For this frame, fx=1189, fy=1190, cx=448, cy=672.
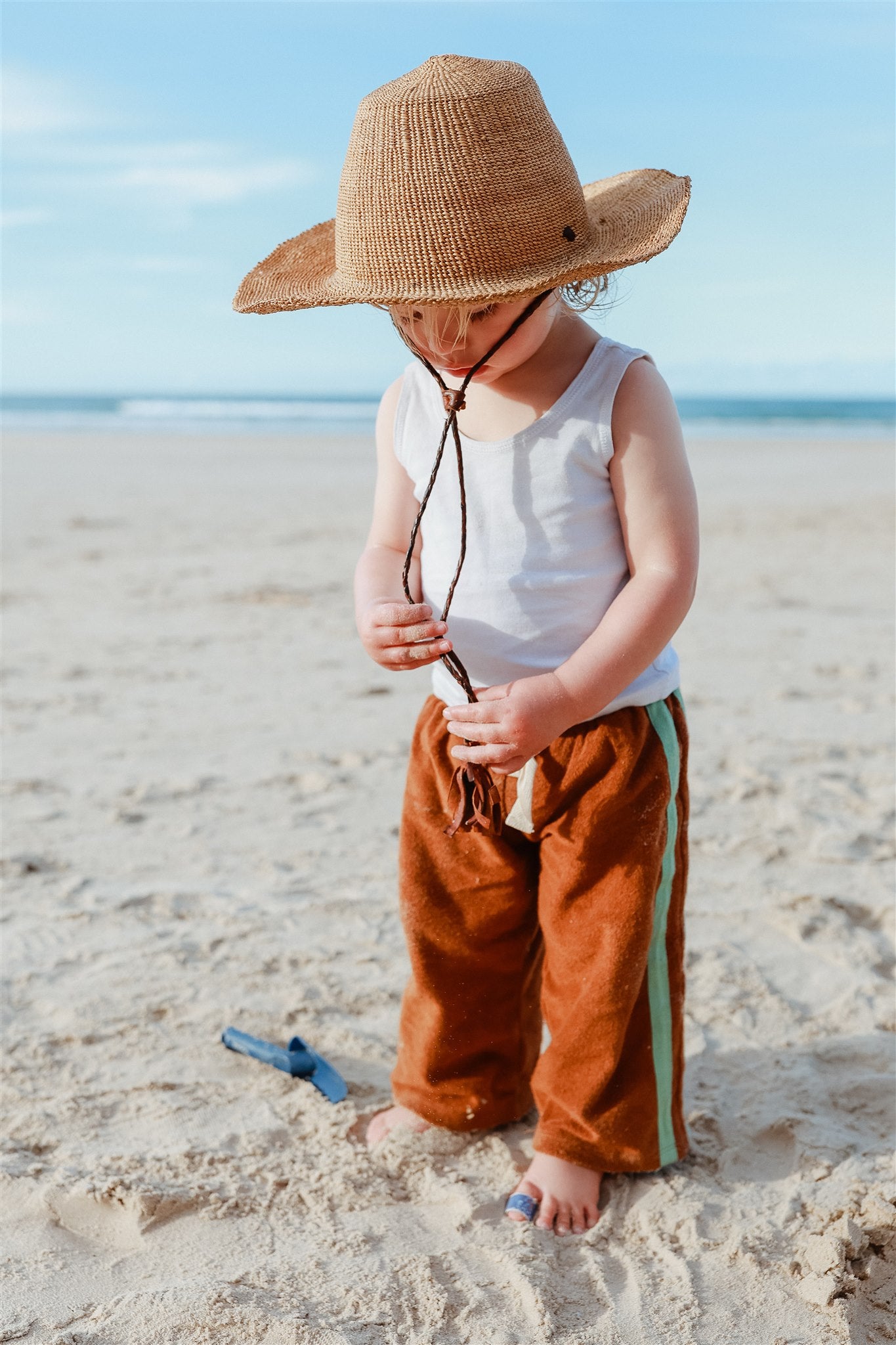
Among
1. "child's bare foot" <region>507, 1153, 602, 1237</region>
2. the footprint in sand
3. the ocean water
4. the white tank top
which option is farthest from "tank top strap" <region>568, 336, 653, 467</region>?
the ocean water

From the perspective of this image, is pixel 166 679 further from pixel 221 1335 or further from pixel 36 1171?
pixel 221 1335

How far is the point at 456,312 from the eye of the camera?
1.51 m

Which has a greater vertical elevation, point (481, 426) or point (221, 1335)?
point (481, 426)

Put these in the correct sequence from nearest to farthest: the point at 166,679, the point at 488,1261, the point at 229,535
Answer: the point at 488,1261 → the point at 166,679 → the point at 229,535

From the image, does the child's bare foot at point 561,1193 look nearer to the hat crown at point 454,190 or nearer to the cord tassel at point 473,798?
the cord tassel at point 473,798

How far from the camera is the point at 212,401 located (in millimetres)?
35500

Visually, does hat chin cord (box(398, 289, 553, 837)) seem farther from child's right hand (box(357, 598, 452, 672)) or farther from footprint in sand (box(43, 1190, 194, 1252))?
footprint in sand (box(43, 1190, 194, 1252))

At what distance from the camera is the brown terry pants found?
169 centimetres

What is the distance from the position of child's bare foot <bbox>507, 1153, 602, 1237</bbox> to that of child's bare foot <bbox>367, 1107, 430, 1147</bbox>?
0.20 meters

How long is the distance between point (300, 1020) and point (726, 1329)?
969 mm

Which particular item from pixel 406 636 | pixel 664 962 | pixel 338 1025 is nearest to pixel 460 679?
pixel 406 636

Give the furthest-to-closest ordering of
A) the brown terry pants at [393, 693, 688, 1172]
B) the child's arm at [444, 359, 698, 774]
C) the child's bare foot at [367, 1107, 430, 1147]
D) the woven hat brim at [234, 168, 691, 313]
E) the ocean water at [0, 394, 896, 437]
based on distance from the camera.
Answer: the ocean water at [0, 394, 896, 437], the child's bare foot at [367, 1107, 430, 1147], the brown terry pants at [393, 693, 688, 1172], the child's arm at [444, 359, 698, 774], the woven hat brim at [234, 168, 691, 313]

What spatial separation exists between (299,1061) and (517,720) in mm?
849

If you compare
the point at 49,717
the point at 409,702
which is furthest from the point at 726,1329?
the point at 49,717
